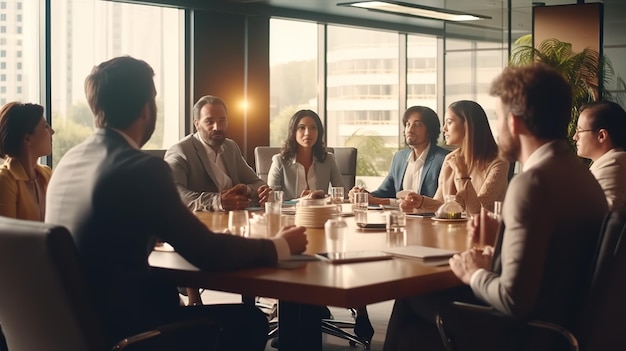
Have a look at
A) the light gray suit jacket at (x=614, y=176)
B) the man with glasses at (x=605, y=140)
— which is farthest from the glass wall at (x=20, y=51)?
the light gray suit jacket at (x=614, y=176)

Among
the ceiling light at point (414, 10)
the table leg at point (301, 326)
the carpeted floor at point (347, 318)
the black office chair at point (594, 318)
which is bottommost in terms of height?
the carpeted floor at point (347, 318)

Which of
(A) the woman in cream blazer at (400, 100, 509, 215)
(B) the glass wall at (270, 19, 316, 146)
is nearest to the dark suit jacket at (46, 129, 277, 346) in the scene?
(A) the woman in cream blazer at (400, 100, 509, 215)

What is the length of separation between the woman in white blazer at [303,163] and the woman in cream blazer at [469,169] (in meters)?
1.30

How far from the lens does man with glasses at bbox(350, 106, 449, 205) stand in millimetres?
5727

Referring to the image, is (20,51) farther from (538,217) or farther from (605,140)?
(538,217)

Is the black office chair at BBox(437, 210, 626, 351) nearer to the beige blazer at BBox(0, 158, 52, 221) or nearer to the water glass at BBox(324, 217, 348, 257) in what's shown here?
the water glass at BBox(324, 217, 348, 257)

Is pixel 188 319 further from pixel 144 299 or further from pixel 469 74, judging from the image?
pixel 469 74

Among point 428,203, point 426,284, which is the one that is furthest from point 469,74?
point 426,284

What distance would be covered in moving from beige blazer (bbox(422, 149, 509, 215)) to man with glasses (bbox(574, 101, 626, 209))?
47cm

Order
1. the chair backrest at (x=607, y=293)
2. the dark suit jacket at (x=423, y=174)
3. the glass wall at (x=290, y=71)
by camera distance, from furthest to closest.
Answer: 1. the glass wall at (x=290, y=71)
2. the dark suit jacket at (x=423, y=174)
3. the chair backrest at (x=607, y=293)

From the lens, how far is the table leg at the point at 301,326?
343 centimetres

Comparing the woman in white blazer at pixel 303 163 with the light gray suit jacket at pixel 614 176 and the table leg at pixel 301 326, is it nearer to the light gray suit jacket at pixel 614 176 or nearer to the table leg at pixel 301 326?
the light gray suit jacket at pixel 614 176

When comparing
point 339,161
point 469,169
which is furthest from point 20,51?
point 469,169

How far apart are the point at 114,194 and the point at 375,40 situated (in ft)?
33.8
